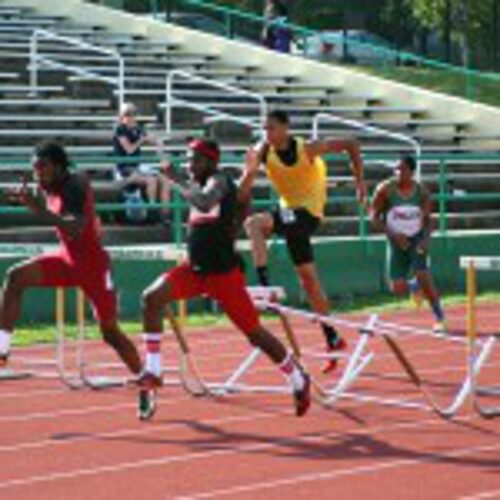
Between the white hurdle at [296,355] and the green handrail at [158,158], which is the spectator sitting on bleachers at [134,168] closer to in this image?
the green handrail at [158,158]

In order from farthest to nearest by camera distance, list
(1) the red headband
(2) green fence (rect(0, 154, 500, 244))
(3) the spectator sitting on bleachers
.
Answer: (3) the spectator sitting on bleachers, (2) green fence (rect(0, 154, 500, 244)), (1) the red headband

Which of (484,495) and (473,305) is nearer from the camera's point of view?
(484,495)

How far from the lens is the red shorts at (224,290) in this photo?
12.5 m

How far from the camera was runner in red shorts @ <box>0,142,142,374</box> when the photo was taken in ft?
41.9

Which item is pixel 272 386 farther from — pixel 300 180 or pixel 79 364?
pixel 300 180

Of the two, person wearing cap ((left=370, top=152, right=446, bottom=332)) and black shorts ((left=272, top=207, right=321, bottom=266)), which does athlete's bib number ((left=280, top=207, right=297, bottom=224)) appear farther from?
person wearing cap ((left=370, top=152, right=446, bottom=332))

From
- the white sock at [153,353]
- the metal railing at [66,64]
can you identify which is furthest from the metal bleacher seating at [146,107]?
the white sock at [153,353]

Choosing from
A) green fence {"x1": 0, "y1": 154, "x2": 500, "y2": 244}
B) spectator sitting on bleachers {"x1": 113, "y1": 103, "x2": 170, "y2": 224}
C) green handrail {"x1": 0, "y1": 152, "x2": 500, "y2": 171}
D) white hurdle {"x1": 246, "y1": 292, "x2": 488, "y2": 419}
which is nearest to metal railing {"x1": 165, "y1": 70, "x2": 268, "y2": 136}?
green handrail {"x1": 0, "y1": 152, "x2": 500, "y2": 171}

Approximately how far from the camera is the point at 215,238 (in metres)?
12.5

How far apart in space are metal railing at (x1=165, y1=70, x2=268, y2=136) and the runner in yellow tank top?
10.4m

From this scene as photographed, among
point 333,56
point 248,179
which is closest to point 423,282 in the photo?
point 248,179

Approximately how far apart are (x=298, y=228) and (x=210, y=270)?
3.13 meters


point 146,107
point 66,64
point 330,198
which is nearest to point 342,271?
point 330,198

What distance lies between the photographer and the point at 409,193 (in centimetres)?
1941
